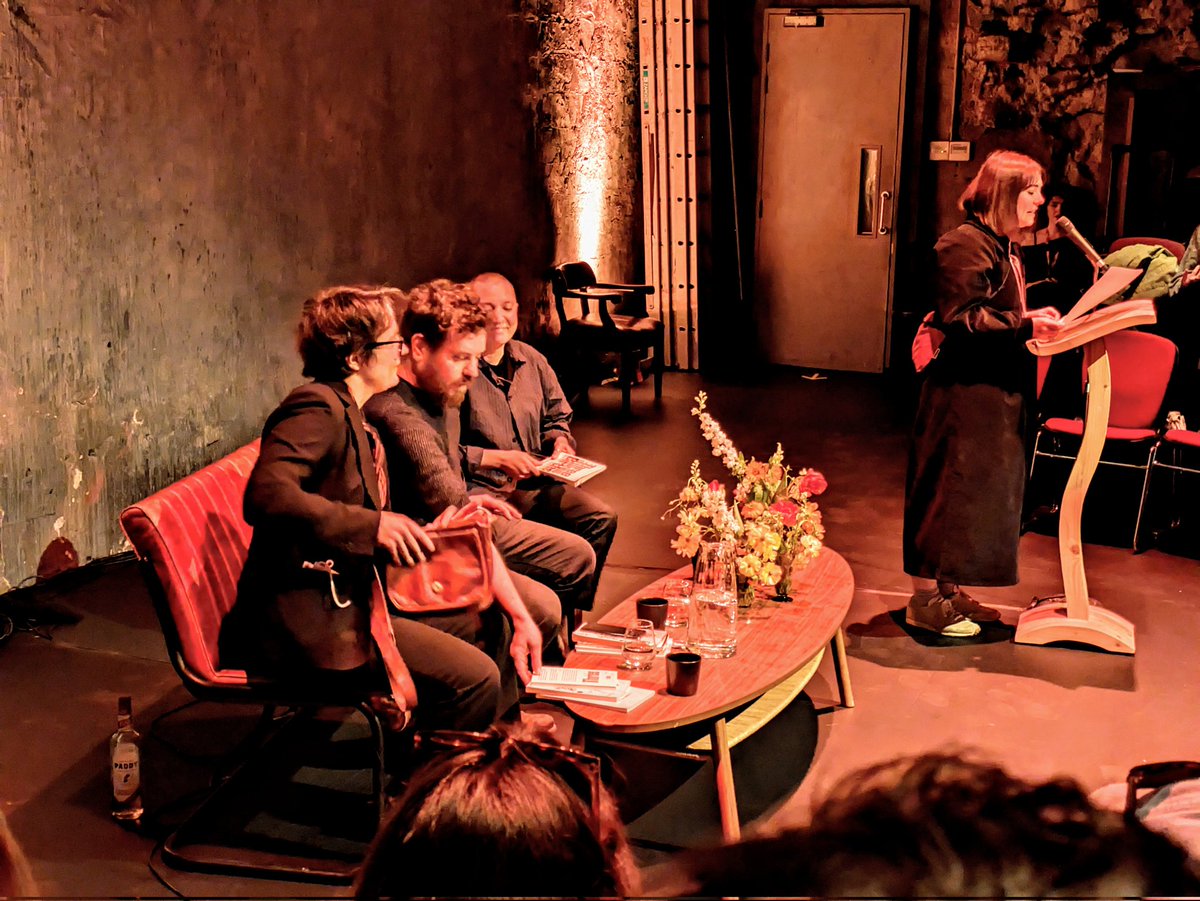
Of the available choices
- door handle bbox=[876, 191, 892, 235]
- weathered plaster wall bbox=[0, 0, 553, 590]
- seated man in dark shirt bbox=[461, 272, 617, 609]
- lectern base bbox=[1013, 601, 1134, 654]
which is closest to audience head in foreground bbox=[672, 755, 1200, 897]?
seated man in dark shirt bbox=[461, 272, 617, 609]

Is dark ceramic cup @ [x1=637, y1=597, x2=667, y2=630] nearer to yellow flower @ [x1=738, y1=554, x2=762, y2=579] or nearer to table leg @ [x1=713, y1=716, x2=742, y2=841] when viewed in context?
yellow flower @ [x1=738, y1=554, x2=762, y2=579]

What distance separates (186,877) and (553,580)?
4.88ft

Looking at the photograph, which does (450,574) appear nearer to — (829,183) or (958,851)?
(958,851)

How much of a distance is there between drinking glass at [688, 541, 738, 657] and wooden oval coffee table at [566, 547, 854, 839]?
0.16 ft

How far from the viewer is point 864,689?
4.12 metres

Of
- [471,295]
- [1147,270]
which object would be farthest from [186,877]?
[1147,270]

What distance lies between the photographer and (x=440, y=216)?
7.21 m

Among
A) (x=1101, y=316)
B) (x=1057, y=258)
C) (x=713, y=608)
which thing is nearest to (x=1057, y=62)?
(x=1057, y=258)

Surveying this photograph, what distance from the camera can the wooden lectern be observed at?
3947 millimetres

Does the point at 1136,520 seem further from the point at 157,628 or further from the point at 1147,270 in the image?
the point at 157,628

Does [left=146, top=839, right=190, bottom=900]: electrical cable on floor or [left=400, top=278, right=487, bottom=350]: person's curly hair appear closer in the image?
[left=146, top=839, right=190, bottom=900]: electrical cable on floor

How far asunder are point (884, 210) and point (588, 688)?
22.8 feet

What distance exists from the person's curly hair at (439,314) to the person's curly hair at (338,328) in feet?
1.62

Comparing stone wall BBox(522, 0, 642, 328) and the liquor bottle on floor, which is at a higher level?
stone wall BBox(522, 0, 642, 328)
